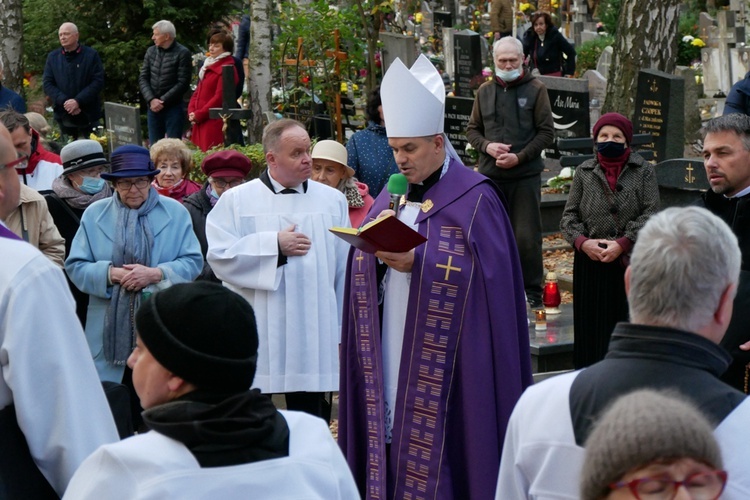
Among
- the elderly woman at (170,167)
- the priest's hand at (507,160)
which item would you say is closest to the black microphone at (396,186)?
the elderly woman at (170,167)

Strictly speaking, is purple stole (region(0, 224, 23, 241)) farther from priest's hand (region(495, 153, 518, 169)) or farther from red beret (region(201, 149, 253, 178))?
priest's hand (region(495, 153, 518, 169))

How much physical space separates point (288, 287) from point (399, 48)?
1047 cm

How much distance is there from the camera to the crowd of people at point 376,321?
2.50m

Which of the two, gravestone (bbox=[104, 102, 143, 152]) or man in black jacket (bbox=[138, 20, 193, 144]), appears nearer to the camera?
gravestone (bbox=[104, 102, 143, 152])

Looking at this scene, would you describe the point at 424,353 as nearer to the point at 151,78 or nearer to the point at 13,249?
the point at 13,249

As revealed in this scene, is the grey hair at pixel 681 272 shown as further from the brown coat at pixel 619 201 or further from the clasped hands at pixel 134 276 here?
the brown coat at pixel 619 201

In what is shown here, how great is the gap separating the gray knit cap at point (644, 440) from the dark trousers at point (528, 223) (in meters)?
7.52

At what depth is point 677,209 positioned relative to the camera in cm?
279

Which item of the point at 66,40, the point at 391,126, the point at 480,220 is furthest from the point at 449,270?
the point at 66,40

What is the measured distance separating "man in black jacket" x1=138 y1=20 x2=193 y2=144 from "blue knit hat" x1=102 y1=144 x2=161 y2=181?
852 cm

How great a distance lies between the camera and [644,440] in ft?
6.19

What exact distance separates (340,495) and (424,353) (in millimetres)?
2311

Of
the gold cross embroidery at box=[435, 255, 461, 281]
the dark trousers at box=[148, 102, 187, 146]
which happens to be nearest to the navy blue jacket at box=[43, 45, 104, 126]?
the dark trousers at box=[148, 102, 187, 146]

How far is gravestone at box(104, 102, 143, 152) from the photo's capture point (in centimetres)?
1393
